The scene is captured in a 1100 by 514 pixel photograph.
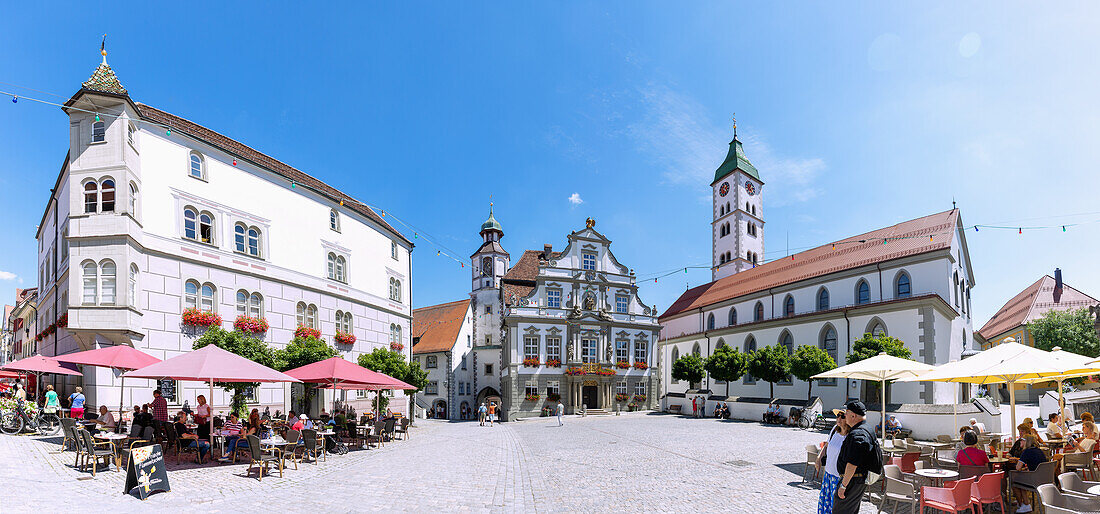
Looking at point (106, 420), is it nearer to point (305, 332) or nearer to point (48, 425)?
point (48, 425)

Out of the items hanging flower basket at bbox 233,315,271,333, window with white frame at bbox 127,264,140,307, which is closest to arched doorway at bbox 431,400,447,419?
hanging flower basket at bbox 233,315,271,333

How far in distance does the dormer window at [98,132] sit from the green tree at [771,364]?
115 ft

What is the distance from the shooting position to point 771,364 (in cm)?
3628

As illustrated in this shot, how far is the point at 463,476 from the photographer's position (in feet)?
44.9

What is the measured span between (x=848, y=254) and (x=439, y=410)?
3539 cm

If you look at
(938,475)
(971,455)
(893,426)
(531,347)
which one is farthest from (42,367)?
(531,347)

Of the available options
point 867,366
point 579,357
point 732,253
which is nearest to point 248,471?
point 867,366

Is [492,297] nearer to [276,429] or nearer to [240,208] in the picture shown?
[240,208]

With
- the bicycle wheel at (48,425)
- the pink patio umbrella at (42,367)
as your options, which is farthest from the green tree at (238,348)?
the bicycle wheel at (48,425)

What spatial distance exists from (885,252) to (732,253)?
25.7 m

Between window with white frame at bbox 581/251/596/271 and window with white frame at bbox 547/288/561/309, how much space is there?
323 centimetres

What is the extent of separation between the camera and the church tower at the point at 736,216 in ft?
207

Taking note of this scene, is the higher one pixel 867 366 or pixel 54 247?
pixel 54 247

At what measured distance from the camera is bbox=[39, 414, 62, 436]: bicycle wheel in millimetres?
18406
